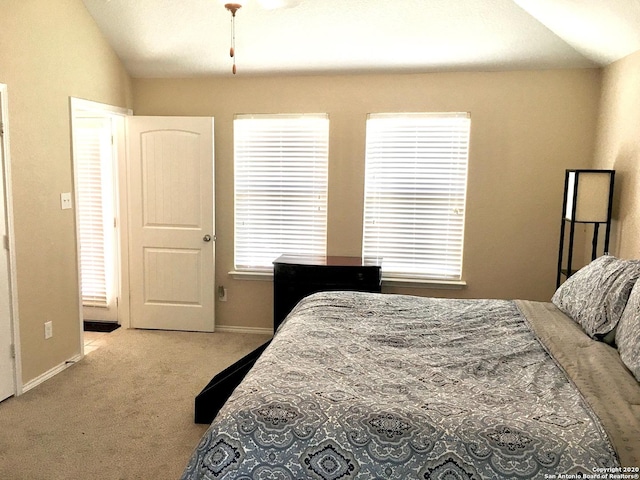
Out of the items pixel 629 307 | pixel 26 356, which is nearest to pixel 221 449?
pixel 629 307

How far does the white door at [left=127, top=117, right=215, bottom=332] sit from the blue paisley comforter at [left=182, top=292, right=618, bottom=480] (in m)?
→ 2.64

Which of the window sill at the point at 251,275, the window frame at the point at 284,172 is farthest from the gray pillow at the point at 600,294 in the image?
the window sill at the point at 251,275

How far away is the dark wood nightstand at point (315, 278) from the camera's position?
411 centimetres

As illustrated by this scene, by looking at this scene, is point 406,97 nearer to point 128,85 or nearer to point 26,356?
point 128,85

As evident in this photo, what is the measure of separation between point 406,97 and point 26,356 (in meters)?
3.38

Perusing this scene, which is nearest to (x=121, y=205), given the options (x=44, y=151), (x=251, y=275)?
(x=44, y=151)

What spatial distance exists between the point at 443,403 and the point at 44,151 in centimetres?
313

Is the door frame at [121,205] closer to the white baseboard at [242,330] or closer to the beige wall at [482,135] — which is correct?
the beige wall at [482,135]

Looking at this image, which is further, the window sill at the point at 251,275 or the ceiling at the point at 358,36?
the window sill at the point at 251,275

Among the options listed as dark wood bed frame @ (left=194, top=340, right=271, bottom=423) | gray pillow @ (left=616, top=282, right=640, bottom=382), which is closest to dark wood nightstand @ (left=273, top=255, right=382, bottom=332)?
dark wood bed frame @ (left=194, top=340, right=271, bottom=423)

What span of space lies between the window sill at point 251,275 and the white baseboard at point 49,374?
140cm

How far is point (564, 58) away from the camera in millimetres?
3961

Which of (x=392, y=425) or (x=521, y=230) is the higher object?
(x=521, y=230)

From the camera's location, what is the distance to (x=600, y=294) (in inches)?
95.7
